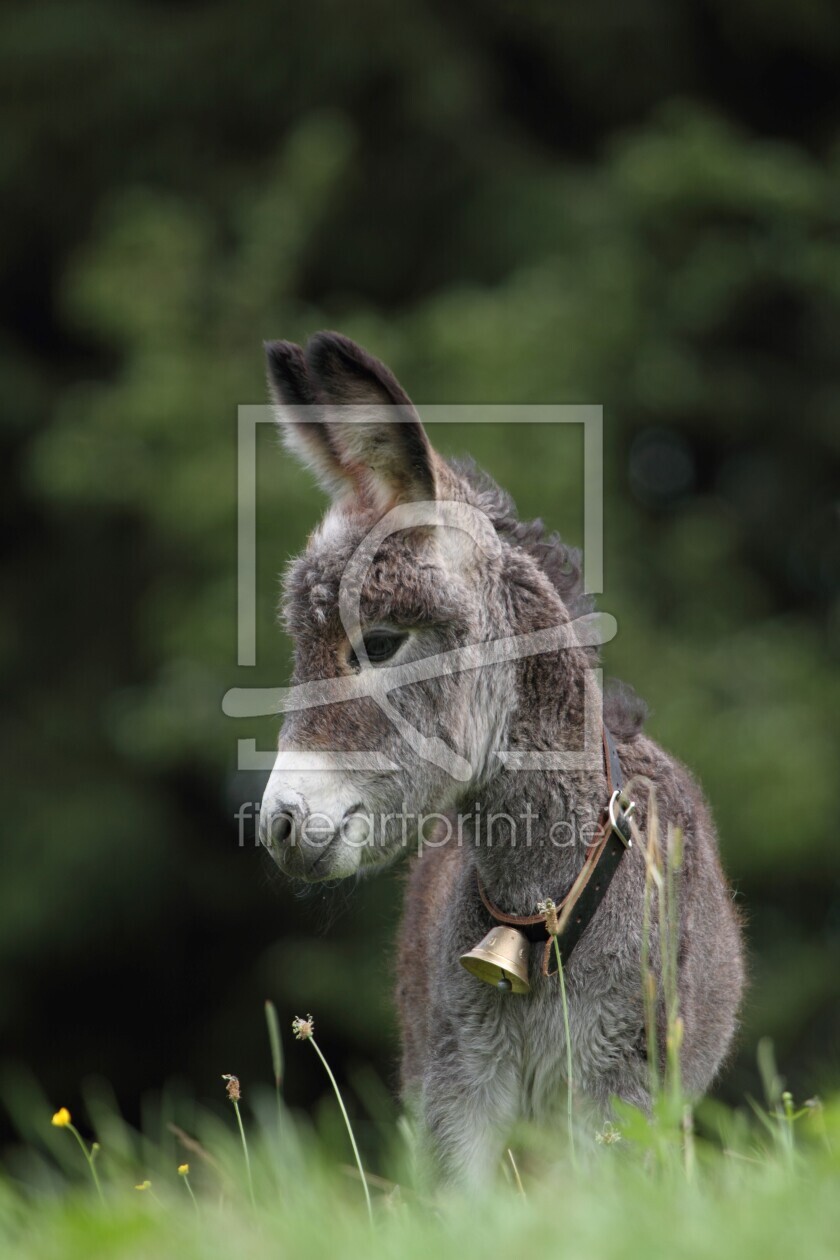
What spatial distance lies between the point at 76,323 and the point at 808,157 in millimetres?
4082

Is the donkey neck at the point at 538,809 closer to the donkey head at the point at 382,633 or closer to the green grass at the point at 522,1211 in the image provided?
the donkey head at the point at 382,633

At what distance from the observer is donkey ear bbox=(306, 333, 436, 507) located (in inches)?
110

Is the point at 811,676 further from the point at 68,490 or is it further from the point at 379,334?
the point at 68,490

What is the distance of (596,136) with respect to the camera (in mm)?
8469

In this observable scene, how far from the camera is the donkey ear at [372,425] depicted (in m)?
2.79

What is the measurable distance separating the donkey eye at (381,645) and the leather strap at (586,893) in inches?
20.4

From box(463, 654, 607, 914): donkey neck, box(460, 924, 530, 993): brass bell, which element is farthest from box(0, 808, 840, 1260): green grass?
box(460, 924, 530, 993): brass bell

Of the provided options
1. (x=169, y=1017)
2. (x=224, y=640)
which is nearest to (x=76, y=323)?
(x=224, y=640)

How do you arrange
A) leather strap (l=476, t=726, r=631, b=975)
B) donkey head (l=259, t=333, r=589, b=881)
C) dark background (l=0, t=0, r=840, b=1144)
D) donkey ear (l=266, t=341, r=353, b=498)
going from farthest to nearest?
1. dark background (l=0, t=0, r=840, b=1144)
2. donkey ear (l=266, t=341, r=353, b=498)
3. leather strap (l=476, t=726, r=631, b=975)
4. donkey head (l=259, t=333, r=589, b=881)

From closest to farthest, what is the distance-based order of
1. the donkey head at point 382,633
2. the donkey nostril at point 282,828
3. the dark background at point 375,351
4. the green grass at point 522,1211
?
the green grass at point 522,1211, the donkey nostril at point 282,828, the donkey head at point 382,633, the dark background at point 375,351

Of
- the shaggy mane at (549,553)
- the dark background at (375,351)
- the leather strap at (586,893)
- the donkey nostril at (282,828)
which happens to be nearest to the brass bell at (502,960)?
the leather strap at (586,893)

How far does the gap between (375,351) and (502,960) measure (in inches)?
194

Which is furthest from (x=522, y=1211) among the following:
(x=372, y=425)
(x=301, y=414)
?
(x=301, y=414)

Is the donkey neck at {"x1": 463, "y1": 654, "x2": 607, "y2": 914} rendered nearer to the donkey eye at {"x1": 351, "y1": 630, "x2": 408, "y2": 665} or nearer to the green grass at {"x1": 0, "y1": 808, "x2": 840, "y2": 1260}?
the green grass at {"x1": 0, "y1": 808, "x2": 840, "y2": 1260}
